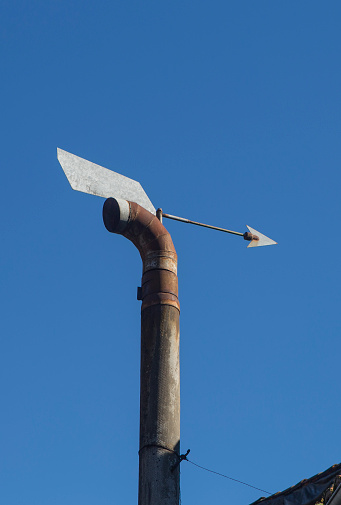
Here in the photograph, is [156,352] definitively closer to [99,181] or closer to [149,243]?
[149,243]

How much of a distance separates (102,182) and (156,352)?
2625 millimetres

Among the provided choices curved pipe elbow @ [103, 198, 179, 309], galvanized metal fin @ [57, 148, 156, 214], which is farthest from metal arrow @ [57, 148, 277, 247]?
curved pipe elbow @ [103, 198, 179, 309]

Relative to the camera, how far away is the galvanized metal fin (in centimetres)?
948

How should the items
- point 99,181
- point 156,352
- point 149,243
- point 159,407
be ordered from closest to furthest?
point 159,407 < point 156,352 < point 149,243 < point 99,181

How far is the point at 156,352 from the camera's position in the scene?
326 inches

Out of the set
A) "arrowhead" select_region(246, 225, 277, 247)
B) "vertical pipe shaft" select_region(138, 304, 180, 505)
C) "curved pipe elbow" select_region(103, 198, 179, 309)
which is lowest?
"vertical pipe shaft" select_region(138, 304, 180, 505)

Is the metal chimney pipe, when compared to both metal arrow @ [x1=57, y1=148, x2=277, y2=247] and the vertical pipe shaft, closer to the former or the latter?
the vertical pipe shaft

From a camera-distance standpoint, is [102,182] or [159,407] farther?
[102,182]

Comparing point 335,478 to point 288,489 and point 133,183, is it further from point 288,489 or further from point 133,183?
point 133,183

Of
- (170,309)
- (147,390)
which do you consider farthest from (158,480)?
(170,309)

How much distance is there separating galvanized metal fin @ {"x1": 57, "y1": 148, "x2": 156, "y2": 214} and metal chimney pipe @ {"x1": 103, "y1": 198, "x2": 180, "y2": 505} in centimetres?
36

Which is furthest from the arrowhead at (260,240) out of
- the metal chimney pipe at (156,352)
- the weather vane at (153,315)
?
the metal chimney pipe at (156,352)

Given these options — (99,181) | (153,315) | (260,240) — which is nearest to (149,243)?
(153,315)

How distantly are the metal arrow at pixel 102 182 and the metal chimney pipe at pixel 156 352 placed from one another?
35 cm
